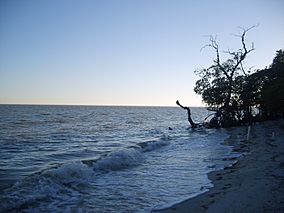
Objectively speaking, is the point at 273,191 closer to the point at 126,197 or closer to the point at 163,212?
the point at 163,212

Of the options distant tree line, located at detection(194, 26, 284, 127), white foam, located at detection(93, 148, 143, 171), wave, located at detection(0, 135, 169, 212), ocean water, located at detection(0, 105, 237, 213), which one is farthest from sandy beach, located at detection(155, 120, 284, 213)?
distant tree line, located at detection(194, 26, 284, 127)

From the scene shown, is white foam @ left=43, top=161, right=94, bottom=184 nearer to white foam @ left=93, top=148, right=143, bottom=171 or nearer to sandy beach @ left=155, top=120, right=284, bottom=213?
white foam @ left=93, top=148, right=143, bottom=171

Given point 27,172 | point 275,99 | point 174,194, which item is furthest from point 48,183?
point 275,99

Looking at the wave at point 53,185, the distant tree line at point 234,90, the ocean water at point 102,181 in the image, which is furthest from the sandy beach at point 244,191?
the distant tree line at point 234,90

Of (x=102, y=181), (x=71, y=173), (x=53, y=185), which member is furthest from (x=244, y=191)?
(x=71, y=173)

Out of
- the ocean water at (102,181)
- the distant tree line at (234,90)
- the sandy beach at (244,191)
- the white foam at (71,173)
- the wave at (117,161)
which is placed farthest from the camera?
the distant tree line at (234,90)

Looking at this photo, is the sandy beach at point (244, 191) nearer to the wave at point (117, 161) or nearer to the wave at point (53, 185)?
the wave at point (53, 185)

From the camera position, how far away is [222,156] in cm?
1542

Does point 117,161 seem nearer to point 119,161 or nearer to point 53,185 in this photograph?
point 119,161

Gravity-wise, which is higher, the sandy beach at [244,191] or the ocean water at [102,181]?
the sandy beach at [244,191]

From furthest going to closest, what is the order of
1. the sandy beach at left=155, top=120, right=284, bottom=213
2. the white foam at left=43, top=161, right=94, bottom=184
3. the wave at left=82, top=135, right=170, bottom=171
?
the wave at left=82, top=135, right=170, bottom=171 < the white foam at left=43, top=161, right=94, bottom=184 < the sandy beach at left=155, top=120, right=284, bottom=213

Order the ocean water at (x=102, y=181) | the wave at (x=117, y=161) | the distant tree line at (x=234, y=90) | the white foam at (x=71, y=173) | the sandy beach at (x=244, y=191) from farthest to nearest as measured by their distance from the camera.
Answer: the distant tree line at (x=234, y=90), the wave at (x=117, y=161), the white foam at (x=71, y=173), the ocean water at (x=102, y=181), the sandy beach at (x=244, y=191)

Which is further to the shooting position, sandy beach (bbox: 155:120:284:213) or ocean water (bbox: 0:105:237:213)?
ocean water (bbox: 0:105:237:213)

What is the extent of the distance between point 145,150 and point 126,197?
36.6 feet
